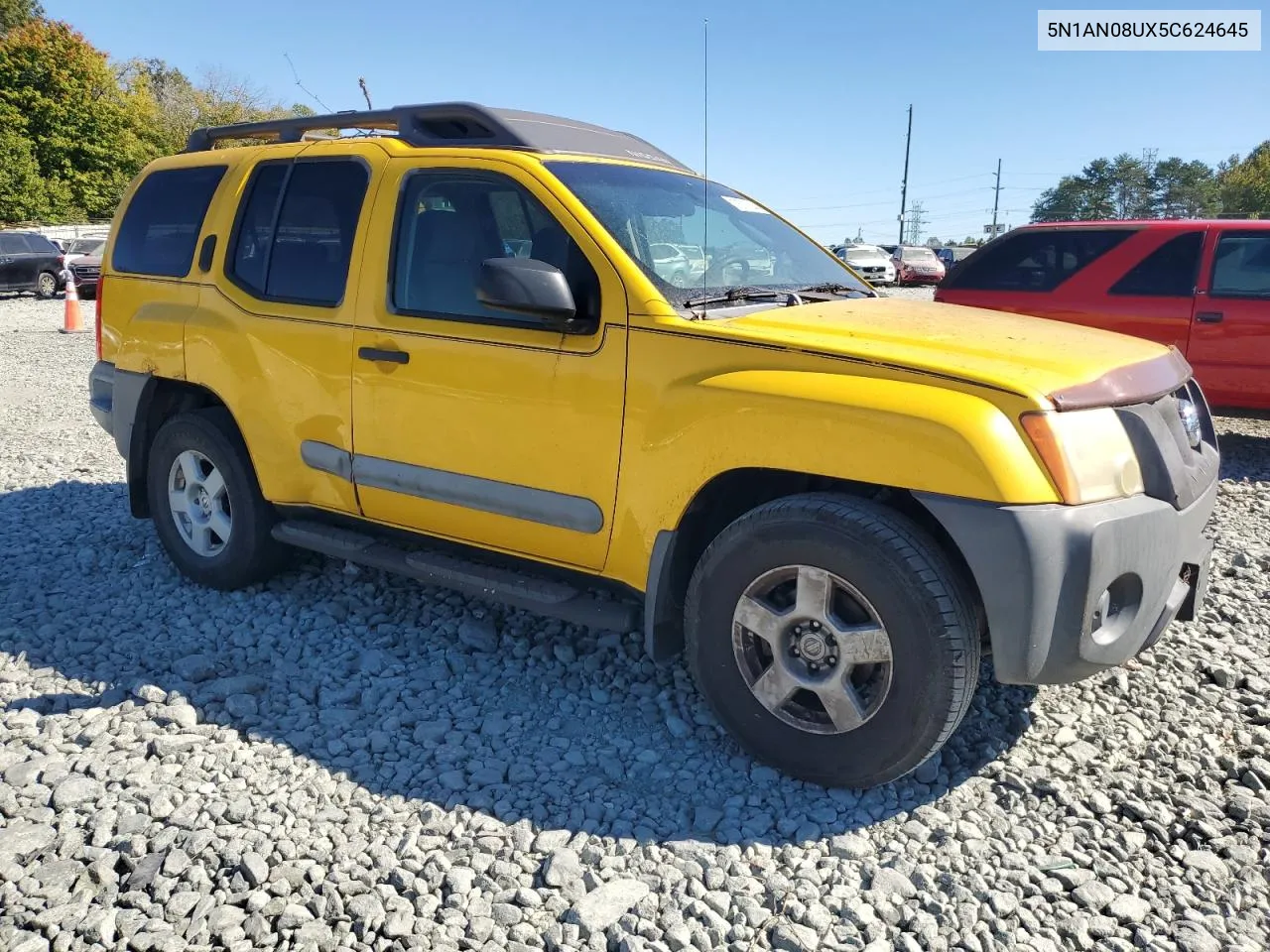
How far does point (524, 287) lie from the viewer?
3107 mm

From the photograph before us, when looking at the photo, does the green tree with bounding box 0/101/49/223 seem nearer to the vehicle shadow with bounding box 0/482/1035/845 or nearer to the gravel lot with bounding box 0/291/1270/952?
the vehicle shadow with bounding box 0/482/1035/845

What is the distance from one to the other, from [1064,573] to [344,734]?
2308 mm

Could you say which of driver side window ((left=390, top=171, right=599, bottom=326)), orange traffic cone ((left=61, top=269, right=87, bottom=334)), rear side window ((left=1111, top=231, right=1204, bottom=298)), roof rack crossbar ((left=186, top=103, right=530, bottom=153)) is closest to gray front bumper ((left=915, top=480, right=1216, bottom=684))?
driver side window ((left=390, top=171, right=599, bottom=326))

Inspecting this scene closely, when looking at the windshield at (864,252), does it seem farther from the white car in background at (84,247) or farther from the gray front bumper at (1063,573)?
the gray front bumper at (1063,573)

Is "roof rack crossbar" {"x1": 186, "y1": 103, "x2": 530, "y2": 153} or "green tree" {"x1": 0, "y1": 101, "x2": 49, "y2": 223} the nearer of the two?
"roof rack crossbar" {"x1": 186, "y1": 103, "x2": 530, "y2": 153}

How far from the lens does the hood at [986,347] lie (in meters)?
2.71

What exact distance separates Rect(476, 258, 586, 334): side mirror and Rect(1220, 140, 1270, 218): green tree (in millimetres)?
60454

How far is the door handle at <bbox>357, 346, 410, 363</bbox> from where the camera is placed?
3.66m

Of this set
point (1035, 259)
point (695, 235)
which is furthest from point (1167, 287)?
point (695, 235)

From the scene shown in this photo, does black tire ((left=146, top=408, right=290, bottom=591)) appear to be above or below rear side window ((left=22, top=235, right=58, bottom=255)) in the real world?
below

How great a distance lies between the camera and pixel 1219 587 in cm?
466

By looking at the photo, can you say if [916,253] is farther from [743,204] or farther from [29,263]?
[743,204]

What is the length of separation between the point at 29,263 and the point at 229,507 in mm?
21089

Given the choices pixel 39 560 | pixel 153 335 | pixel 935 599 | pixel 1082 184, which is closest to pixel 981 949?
pixel 935 599
